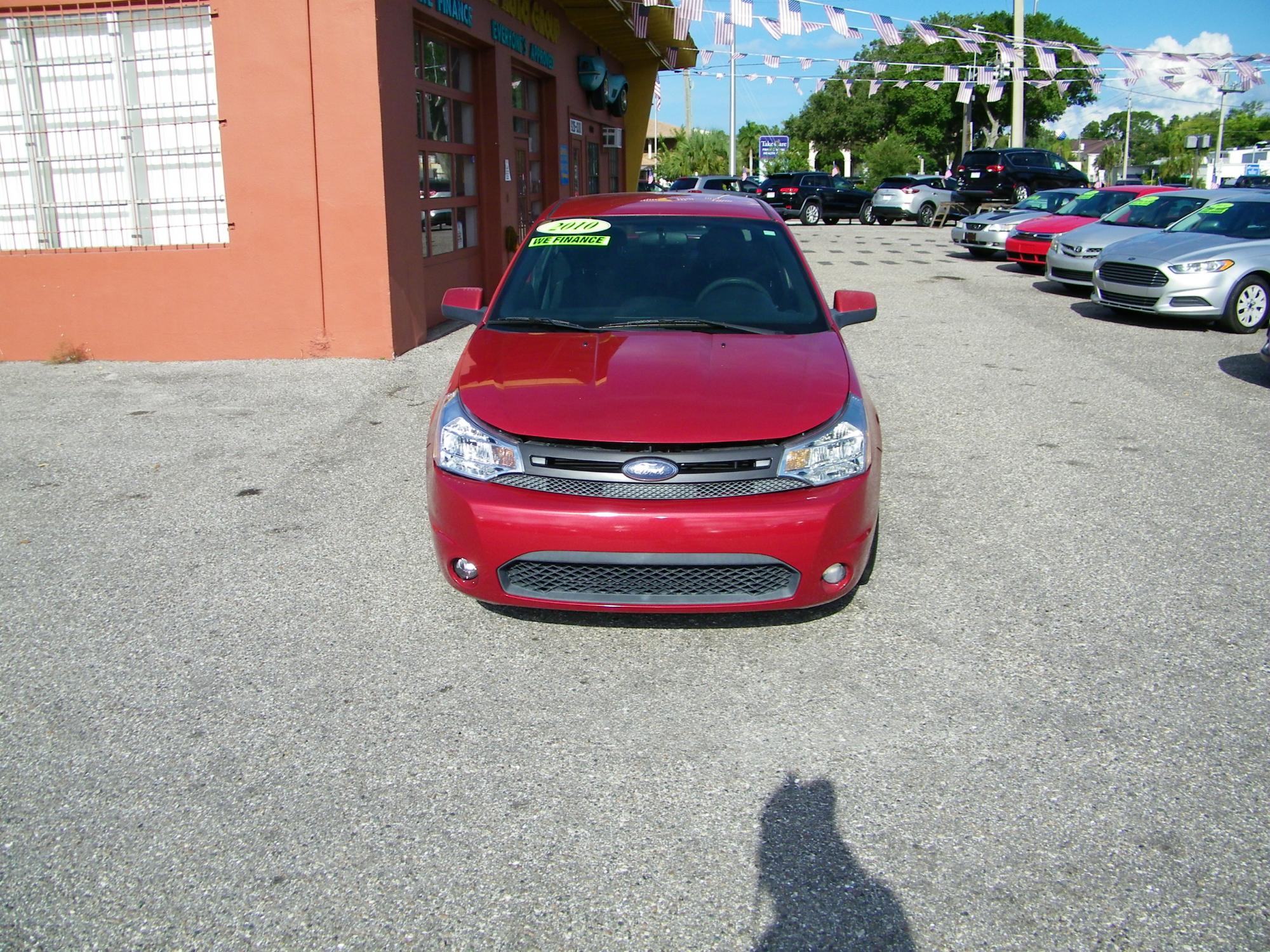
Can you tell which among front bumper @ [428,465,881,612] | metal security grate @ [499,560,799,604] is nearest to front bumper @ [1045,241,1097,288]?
front bumper @ [428,465,881,612]

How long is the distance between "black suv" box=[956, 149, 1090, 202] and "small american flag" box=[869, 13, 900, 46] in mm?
11242

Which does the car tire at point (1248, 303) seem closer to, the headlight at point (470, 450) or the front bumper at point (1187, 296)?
the front bumper at point (1187, 296)

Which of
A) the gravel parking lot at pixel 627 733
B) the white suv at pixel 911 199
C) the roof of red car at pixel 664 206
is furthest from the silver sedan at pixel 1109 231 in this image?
the white suv at pixel 911 199

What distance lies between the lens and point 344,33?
9.12 metres

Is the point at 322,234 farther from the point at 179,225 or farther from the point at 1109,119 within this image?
the point at 1109,119

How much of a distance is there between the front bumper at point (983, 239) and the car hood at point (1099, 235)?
4048 millimetres

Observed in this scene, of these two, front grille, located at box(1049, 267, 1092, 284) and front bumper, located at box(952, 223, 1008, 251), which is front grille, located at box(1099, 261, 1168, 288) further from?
front bumper, located at box(952, 223, 1008, 251)

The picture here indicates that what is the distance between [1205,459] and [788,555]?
14.0 feet

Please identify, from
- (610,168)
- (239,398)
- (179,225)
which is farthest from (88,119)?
(610,168)

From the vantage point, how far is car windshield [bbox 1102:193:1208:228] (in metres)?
14.7

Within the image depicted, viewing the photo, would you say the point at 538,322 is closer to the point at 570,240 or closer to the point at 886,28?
the point at 570,240

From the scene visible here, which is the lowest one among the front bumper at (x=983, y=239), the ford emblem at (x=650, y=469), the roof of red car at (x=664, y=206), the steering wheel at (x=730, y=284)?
the ford emblem at (x=650, y=469)

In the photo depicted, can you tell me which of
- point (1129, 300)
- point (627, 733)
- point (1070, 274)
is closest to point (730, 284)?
point (627, 733)

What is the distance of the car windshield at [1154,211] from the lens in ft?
48.2
